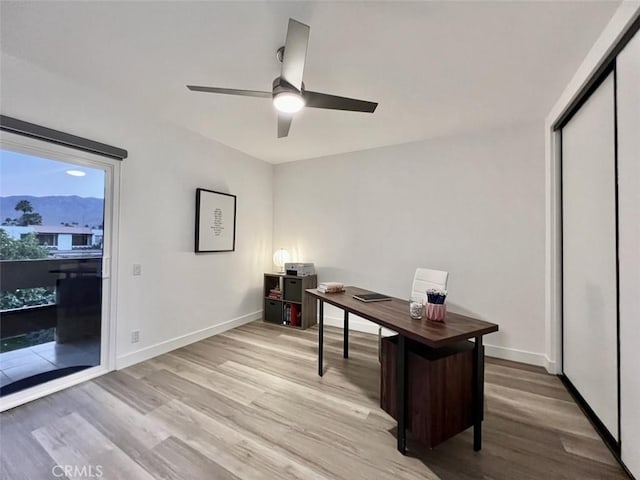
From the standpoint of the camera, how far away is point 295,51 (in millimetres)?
1504

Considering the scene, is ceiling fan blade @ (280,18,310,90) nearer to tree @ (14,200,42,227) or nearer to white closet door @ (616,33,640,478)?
white closet door @ (616,33,640,478)

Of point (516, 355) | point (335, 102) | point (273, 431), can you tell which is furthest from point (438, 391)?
point (516, 355)

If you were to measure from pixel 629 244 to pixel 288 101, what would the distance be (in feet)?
6.98

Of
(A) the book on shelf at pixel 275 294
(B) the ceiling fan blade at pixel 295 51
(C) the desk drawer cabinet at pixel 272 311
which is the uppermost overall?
(B) the ceiling fan blade at pixel 295 51

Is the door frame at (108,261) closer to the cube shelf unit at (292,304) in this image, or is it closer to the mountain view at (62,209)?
the mountain view at (62,209)

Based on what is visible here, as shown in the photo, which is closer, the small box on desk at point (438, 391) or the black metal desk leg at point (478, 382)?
the small box on desk at point (438, 391)

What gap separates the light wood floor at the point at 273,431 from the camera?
5.05 feet

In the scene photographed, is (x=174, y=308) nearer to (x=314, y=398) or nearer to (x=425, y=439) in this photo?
(x=314, y=398)

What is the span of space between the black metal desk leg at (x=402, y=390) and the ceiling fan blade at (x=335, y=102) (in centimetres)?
150

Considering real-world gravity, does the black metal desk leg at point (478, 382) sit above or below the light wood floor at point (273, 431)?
above

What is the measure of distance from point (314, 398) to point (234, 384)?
75 cm

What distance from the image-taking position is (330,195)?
4160 millimetres

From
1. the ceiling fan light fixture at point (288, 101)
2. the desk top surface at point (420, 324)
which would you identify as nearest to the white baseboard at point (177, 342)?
the desk top surface at point (420, 324)

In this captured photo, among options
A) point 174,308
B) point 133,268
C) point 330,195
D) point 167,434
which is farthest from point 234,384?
point 330,195
